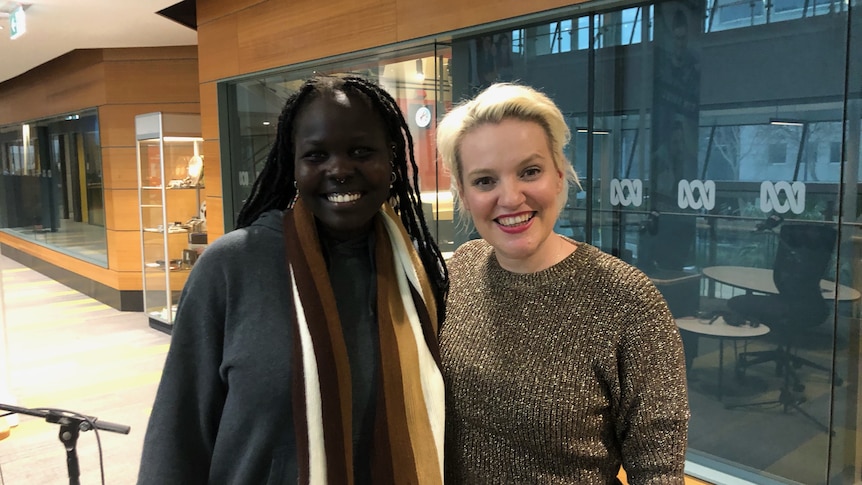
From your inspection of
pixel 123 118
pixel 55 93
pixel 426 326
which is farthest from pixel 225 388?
pixel 55 93

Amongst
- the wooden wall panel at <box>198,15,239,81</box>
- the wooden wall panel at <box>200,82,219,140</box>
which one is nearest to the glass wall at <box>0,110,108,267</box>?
the wooden wall panel at <box>200,82,219,140</box>

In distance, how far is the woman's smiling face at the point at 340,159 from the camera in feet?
3.79

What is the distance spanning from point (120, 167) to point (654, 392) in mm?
7719

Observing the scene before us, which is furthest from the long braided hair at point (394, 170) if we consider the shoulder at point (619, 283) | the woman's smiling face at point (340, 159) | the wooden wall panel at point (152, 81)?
the wooden wall panel at point (152, 81)

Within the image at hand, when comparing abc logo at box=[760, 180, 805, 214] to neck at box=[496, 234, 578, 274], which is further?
abc logo at box=[760, 180, 805, 214]

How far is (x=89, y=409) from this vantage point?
170 inches

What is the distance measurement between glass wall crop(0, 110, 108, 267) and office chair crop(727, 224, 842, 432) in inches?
302

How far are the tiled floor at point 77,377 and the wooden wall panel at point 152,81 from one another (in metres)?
2.53

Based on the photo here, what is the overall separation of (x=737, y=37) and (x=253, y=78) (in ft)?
12.3

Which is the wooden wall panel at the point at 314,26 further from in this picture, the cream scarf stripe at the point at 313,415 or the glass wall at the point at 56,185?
the glass wall at the point at 56,185

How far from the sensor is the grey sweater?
1116 mm

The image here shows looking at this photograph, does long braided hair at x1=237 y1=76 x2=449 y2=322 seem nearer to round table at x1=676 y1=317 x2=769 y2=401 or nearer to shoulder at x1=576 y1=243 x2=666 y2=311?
shoulder at x1=576 y1=243 x2=666 y2=311

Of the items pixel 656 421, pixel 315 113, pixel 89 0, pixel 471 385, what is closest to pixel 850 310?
pixel 656 421

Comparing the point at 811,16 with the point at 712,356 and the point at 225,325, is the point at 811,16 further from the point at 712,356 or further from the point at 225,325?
the point at 225,325
